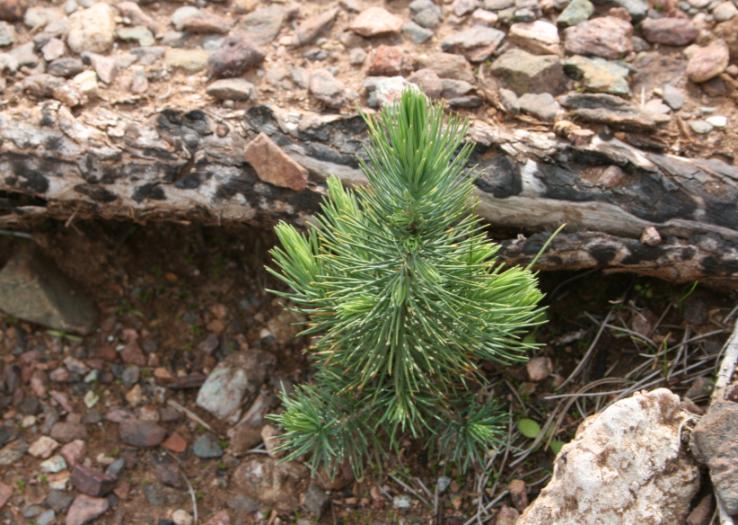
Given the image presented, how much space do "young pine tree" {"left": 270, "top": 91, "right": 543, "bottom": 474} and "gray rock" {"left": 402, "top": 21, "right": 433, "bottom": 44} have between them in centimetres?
104

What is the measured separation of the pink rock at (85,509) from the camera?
10.3 feet

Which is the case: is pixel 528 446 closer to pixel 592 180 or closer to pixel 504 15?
pixel 592 180

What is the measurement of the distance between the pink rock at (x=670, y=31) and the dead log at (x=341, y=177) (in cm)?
70

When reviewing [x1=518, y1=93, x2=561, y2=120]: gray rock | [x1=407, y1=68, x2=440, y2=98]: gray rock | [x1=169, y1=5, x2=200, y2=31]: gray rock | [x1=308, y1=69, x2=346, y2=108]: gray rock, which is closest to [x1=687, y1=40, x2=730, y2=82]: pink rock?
[x1=518, y1=93, x2=561, y2=120]: gray rock

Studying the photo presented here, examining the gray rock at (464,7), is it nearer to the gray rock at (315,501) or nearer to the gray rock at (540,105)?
the gray rock at (540,105)

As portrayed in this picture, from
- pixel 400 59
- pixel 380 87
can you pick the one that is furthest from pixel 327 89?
pixel 400 59

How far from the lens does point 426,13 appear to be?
12.0ft

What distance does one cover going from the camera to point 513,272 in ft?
8.54

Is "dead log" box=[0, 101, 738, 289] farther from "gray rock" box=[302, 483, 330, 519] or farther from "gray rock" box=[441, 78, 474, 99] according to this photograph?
"gray rock" box=[302, 483, 330, 519]

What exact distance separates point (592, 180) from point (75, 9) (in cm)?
222

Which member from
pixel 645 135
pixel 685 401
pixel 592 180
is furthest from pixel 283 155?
pixel 685 401

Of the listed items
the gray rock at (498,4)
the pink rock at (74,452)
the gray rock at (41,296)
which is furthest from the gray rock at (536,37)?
the pink rock at (74,452)

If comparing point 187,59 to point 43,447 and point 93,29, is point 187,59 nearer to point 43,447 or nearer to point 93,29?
point 93,29

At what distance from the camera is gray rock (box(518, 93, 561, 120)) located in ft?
10.4
